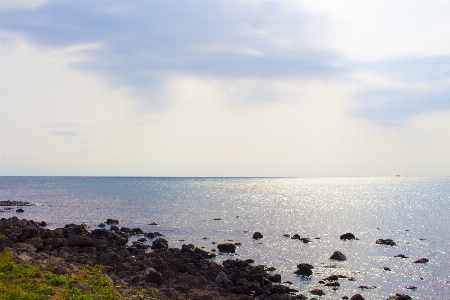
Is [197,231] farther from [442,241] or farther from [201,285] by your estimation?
[442,241]

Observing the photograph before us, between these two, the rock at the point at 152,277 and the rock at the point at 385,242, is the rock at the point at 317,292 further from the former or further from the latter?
the rock at the point at 385,242

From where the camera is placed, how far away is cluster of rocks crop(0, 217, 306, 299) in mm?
23938

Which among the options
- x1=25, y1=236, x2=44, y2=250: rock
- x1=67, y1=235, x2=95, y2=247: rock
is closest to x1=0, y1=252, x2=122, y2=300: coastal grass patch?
x1=25, y1=236, x2=44, y2=250: rock

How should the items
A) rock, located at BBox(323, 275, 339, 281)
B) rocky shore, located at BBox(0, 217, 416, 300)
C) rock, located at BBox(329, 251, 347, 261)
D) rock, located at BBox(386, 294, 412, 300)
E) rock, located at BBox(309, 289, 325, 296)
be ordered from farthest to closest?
rock, located at BBox(329, 251, 347, 261), rock, located at BBox(323, 275, 339, 281), rock, located at BBox(309, 289, 325, 296), rock, located at BBox(386, 294, 412, 300), rocky shore, located at BBox(0, 217, 416, 300)

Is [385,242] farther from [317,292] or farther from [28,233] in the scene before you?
[28,233]

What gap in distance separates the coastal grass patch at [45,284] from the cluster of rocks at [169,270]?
3.12 metres

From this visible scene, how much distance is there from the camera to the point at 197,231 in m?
55.2

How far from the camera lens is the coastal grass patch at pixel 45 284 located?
1491 centimetres

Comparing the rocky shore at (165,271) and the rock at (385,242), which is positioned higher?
the rocky shore at (165,271)

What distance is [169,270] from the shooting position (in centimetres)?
2870

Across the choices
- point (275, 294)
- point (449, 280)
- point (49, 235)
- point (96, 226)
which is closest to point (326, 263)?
point (449, 280)

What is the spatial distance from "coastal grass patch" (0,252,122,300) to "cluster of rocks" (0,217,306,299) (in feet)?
10.3

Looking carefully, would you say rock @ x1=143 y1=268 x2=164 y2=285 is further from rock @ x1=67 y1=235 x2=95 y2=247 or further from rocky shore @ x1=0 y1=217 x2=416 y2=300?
rock @ x1=67 y1=235 x2=95 y2=247

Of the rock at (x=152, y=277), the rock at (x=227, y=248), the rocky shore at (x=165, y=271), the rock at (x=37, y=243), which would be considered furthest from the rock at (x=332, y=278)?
the rock at (x=37, y=243)
